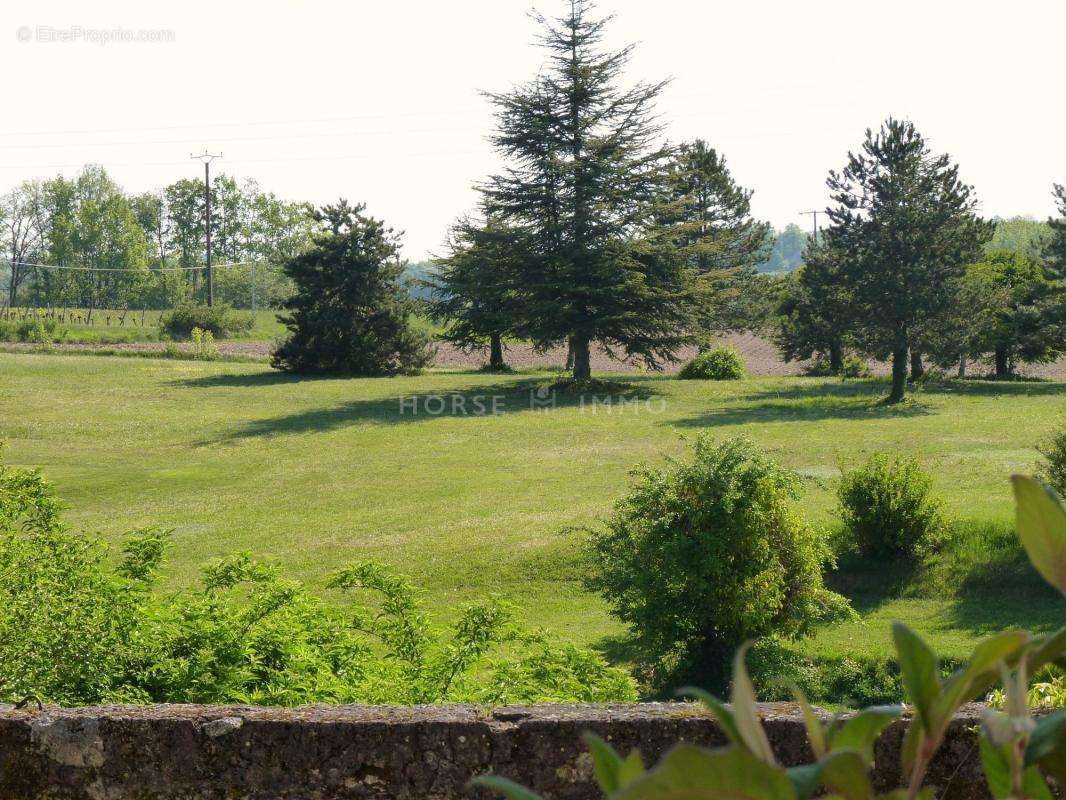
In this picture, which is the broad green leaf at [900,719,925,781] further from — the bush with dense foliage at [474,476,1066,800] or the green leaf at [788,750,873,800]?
the green leaf at [788,750,873,800]

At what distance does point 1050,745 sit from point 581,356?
104 ft

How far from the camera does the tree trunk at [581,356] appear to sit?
3198cm

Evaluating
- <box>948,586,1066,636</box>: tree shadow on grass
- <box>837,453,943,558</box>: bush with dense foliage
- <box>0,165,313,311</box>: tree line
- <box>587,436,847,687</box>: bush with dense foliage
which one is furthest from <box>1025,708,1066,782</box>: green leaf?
<box>0,165,313,311</box>: tree line

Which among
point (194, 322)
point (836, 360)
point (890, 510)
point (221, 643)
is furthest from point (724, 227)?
point (221, 643)

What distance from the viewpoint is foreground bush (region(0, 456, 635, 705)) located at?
449 cm

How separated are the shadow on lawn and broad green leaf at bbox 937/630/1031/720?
22.9 m

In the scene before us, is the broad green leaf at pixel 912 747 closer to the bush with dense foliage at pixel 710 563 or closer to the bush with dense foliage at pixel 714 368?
the bush with dense foliage at pixel 710 563

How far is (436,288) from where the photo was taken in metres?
38.2

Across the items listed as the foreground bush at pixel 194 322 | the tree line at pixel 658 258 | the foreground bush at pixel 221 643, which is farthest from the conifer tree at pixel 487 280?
the foreground bush at pixel 221 643

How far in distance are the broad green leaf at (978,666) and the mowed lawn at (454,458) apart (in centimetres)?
918

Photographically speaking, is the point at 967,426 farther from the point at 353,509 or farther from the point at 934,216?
the point at 353,509

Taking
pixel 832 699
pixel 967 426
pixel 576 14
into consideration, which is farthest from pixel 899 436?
pixel 576 14

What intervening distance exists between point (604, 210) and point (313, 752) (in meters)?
29.6

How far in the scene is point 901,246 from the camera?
26797mm
